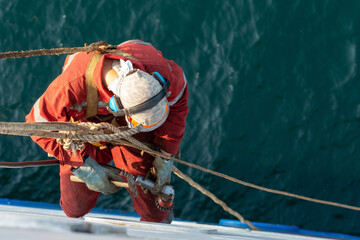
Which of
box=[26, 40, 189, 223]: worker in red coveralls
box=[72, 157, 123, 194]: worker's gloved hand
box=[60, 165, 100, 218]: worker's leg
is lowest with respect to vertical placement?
box=[60, 165, 100, 218]: worker's leg

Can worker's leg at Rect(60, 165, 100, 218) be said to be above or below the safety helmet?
below

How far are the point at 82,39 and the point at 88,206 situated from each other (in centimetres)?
252

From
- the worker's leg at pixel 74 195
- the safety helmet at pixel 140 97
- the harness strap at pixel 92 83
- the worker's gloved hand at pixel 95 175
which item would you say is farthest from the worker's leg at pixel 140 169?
the safety helmet at pixel 140 97

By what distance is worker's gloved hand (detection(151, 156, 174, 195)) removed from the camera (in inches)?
145

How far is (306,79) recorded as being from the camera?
5.20m

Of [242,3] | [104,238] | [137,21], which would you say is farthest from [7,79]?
[104,238]

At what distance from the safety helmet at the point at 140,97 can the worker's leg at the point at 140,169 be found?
1.08 meters

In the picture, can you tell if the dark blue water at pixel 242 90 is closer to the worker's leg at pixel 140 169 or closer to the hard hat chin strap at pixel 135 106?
the worker's leg at pixel 140 169

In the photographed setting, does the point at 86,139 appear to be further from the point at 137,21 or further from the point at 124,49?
the point at 137,21

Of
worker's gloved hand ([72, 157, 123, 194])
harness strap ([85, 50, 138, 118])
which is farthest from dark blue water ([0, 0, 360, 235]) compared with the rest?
harness strap ([85, 50, 138, 118])

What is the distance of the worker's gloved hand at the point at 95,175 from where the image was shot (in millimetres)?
3387

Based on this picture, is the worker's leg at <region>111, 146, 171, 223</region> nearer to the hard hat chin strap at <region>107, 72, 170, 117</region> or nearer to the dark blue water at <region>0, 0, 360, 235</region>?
the hard hat chin strap at <region>107, 72, 170, 117</region>

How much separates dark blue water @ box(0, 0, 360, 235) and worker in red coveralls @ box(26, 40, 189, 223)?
147 centimetres

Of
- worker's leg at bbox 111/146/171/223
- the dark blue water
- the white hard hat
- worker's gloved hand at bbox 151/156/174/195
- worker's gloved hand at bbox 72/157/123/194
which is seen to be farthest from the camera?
the dark blue water
